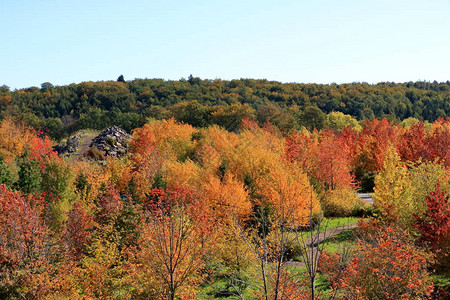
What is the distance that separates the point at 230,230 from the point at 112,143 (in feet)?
174

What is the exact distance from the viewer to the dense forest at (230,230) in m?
19.7

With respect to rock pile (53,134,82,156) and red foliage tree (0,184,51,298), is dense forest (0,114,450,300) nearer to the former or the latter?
red foliage tree (0,184,51,298)

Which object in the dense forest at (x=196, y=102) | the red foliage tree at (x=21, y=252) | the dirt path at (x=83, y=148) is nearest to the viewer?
the red foliage tree at (x=21, y=252)

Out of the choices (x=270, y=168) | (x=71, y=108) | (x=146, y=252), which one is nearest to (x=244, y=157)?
(x=270, y=168)

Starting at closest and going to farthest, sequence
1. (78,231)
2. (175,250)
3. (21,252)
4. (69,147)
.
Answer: (175,250) < (21,252) < (78,231) < (69,147)

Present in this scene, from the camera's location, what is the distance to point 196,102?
4422 inches

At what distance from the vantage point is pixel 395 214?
31.6 metres

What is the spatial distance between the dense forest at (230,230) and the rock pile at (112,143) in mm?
13632

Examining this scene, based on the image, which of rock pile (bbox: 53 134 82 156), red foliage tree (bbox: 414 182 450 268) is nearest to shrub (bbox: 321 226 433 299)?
red foliage tree (bbox: 414 182 450 268)

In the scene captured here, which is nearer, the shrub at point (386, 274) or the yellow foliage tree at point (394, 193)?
the shrub at point (386, 274)

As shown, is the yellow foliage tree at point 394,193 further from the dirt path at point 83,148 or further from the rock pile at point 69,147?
the rock pile at point 69,147

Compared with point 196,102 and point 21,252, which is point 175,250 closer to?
point 21,252

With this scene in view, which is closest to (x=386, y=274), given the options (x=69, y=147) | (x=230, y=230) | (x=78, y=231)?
(x=230, y=230)

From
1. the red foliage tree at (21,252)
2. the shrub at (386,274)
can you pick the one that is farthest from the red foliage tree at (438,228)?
the red foliage tree at (21,252)
